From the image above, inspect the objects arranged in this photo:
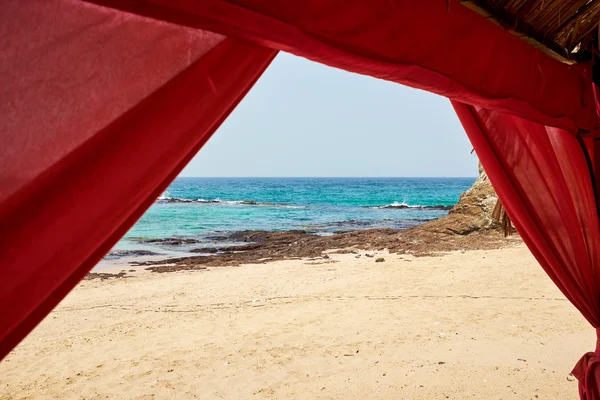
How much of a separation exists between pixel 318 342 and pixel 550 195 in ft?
9.81

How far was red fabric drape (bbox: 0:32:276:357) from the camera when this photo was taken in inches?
35.3

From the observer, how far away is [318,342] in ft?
15.3

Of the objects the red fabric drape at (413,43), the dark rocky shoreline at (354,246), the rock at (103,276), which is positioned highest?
the dark rocky shoreline at (354,246)

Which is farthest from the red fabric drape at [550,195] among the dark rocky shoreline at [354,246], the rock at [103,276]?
the rock at [103,276]

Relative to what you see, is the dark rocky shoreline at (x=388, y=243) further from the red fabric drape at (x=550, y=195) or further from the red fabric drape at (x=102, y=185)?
the red fabric drape at (x=102, y=185)

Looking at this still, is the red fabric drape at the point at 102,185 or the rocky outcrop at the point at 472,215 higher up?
the rocky outcrop at the point at 472,215

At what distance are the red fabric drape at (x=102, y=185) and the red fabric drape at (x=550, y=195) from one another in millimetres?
1301

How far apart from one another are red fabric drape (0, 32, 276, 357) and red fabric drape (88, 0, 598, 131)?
13cm

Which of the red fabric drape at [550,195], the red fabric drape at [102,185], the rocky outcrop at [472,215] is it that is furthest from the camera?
the rocky outcrop at [472,215]

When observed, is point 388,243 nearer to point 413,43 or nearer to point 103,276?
point 103,276

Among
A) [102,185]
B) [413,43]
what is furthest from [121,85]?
[413,43]

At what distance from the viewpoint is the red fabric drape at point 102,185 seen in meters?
0.90

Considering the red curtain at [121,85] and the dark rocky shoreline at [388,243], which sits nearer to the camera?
the red curtain at [121,85]

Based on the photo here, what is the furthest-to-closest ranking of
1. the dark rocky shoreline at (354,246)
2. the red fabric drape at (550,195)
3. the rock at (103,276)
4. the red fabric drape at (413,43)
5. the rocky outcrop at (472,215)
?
the rocky outcrop at (472,215) < the dark rocky shoreline at (354,246) < the rock at (103,276) < the red fabric drape at (550,195) < the red fabric drape at (413,43)
